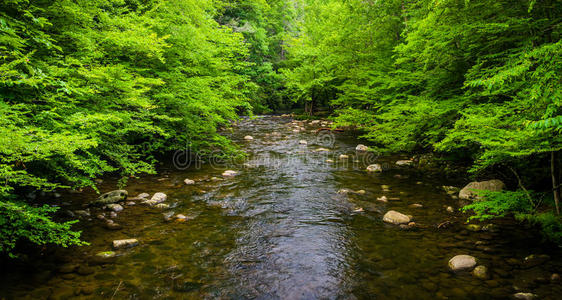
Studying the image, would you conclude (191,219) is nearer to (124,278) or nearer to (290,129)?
(124,278)

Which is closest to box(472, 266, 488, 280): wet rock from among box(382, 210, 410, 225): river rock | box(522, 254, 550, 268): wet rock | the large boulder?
box(522, 254, 550, 268): wet rock

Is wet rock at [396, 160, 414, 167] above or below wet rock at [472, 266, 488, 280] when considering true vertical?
above

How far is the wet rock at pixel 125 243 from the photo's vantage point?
4.05m

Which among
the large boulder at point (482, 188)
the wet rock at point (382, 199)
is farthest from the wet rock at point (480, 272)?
the large boulder at point (482, 188)

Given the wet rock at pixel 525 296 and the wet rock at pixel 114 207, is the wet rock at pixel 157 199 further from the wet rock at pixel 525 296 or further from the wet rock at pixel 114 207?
the wet rock at pixel 525 296

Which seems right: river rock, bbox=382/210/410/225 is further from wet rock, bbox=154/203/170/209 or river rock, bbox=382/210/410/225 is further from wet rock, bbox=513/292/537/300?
wet rock, bbox=154/203/170/209

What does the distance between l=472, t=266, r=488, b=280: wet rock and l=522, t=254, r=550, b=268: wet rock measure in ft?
2.09

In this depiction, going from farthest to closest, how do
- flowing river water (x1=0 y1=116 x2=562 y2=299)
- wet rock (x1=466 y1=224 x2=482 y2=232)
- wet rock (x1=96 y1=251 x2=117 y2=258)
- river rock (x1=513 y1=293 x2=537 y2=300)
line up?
1. wet rock (x1=466 y1=224 x2=482 y2=232)
2. wet rock (x1=96 y1=251 x2=117 y2=258)
3. flowing river water (x1=0 y1=116 x2=562 y2=299)
4. river rock (x1=513 y1=293 x2=537 y2=300)

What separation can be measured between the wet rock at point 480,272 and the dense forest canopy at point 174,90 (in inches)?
37.3

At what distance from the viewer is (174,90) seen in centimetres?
716

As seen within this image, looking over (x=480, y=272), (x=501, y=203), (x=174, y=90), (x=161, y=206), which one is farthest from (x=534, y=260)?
(x=174, y=90)

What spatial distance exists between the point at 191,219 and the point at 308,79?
19416mm

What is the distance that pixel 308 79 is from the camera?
73.9ft

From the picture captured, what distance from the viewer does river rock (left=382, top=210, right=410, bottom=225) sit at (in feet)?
16.7
